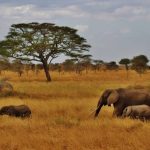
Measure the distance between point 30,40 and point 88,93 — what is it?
2359 cm

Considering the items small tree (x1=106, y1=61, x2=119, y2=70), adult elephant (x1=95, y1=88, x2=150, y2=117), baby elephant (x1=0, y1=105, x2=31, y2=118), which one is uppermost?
small tree (x1=106, y1=61, x2=119, y2=70)

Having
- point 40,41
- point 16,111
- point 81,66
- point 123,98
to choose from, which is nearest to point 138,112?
point 123,98

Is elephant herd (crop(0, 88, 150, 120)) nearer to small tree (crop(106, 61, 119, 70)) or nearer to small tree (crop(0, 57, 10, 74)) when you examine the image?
small tree (crop(0, 57, 10, 74))

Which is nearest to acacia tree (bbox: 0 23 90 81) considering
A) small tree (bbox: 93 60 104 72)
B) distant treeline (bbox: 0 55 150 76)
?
distant treeline (bbox: 0 55 150 76)

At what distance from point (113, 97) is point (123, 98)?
52 centimetres

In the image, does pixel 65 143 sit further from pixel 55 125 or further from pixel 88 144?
pixel 55 125

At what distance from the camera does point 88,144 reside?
11.3m

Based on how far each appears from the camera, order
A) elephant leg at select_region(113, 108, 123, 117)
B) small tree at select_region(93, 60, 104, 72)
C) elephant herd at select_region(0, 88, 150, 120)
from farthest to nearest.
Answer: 1. small tree at select_region(93, 60, 104, 72)
2. elephant herd at select_region(0, 88, 150, 120)
3. elephant leg at select_region(113, 108, 123, 117)

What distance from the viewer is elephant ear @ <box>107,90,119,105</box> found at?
60.7 feet

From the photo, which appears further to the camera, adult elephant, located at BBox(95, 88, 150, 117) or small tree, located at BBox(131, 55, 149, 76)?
small tree, located at BBox(131, 55, 149, 76)

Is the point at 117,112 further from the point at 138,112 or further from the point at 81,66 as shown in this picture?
the point at 81,66

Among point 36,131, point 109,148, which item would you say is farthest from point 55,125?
point 109,148

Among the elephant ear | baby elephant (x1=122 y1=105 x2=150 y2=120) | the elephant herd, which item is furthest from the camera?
the elephant ear

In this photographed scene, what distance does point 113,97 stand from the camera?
60.7 feet
